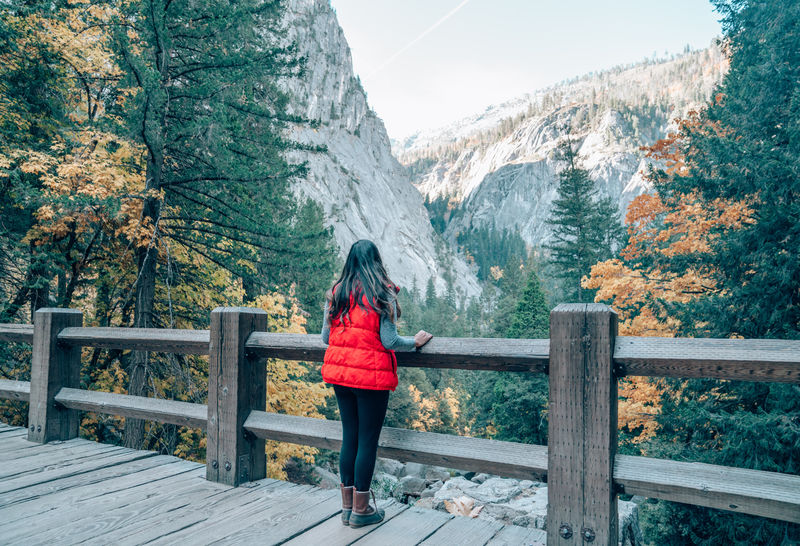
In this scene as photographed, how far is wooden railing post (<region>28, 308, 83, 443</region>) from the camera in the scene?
4.26m

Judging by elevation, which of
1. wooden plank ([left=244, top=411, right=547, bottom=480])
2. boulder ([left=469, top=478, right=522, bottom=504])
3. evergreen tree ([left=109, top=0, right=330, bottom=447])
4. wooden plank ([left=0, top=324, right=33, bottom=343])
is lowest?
boulder ([left=469, top=478, right=522, bottom=504])

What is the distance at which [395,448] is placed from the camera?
2766 millimetres

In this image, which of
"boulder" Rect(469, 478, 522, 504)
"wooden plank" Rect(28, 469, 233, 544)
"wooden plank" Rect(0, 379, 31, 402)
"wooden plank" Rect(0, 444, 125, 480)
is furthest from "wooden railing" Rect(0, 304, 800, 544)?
"boulder" Rect(469, 478, 522, 504)

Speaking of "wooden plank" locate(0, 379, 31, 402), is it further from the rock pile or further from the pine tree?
the pine tree

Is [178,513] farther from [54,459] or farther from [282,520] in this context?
[54,459]

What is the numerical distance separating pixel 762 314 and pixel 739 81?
756cm

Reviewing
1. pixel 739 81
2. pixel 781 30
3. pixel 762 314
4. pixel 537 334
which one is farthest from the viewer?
pixel 537 334

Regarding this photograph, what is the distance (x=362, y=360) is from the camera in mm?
2607

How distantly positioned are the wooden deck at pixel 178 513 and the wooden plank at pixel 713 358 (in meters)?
1.01

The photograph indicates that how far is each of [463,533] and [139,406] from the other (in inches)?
104

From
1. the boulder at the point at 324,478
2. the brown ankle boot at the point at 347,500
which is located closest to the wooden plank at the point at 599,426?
the brown ankle boot at the point at 347,500

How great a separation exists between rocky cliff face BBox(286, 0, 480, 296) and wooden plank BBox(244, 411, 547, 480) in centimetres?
7041

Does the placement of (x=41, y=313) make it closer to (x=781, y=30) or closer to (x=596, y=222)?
(x=781, y=30)

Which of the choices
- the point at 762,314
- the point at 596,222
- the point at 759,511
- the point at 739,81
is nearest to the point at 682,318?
the point at 762,314
